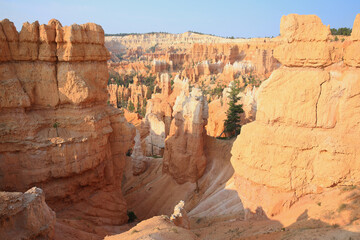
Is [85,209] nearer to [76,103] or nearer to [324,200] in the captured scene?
[76,103]

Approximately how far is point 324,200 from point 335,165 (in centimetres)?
113

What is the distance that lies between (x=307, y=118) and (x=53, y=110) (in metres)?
11.5

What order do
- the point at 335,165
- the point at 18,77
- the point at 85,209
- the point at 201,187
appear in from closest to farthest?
1. the point at 335,165
2. the point at 18,77
3. the point at 85,209
4. the point at 201,187

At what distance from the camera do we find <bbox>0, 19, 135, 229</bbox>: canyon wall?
12039 millimetres

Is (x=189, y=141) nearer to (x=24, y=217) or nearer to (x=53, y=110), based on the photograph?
(x=53, y=110)

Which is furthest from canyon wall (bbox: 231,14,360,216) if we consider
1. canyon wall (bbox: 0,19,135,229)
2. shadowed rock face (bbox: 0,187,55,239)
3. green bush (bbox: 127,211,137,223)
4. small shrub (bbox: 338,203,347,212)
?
green bush (bbox: 127,211,137,223)

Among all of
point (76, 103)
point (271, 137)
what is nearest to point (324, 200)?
point (271, 137)

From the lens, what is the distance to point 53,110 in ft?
42.8

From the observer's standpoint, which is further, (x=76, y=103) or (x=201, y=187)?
(x=201, y=187)

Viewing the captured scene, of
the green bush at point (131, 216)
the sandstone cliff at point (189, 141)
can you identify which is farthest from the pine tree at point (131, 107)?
the green bush at point (131, 216)

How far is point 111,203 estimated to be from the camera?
48.5 feet

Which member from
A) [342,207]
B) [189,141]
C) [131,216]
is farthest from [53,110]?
[342,207]

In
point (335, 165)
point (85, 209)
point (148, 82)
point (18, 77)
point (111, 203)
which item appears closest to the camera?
point (335, 165)

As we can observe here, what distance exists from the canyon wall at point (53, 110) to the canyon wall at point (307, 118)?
27.8 feet
